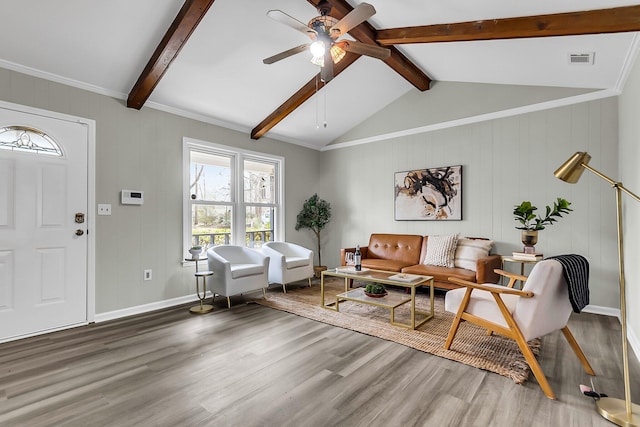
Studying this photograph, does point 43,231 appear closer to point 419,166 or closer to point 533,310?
point 533,310

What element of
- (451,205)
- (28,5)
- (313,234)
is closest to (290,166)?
(313,234)

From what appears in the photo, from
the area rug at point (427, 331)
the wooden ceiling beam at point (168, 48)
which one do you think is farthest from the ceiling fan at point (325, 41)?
the area rug at point (427, 331)

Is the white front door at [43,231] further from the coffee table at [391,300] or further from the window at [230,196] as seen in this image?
the coffee table at [391,300]

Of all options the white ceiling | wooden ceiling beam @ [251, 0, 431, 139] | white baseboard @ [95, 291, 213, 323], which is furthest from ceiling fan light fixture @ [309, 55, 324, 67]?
white baseboard @ [95, 291, 213, 323]

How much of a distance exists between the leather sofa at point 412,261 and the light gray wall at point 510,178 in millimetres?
296

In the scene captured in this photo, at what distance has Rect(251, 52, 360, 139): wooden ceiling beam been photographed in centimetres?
417

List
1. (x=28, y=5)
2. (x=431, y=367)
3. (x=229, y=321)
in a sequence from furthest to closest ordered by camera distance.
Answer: (x=229, y=321), (x=28, y=5), (x=431, y=367)

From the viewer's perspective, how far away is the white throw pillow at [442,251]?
441 centimetres

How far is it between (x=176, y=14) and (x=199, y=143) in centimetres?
184

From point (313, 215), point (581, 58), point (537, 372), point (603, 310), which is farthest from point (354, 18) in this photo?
point (603, 310)

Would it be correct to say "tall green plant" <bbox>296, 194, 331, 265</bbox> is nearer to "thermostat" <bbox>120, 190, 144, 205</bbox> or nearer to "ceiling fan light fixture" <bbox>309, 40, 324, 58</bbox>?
"thermostat" <bbox>120, 190, 144, 205</bbox>

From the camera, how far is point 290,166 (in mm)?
5953

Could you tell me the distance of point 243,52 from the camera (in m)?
3.67

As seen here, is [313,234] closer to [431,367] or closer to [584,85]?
[431,367]
